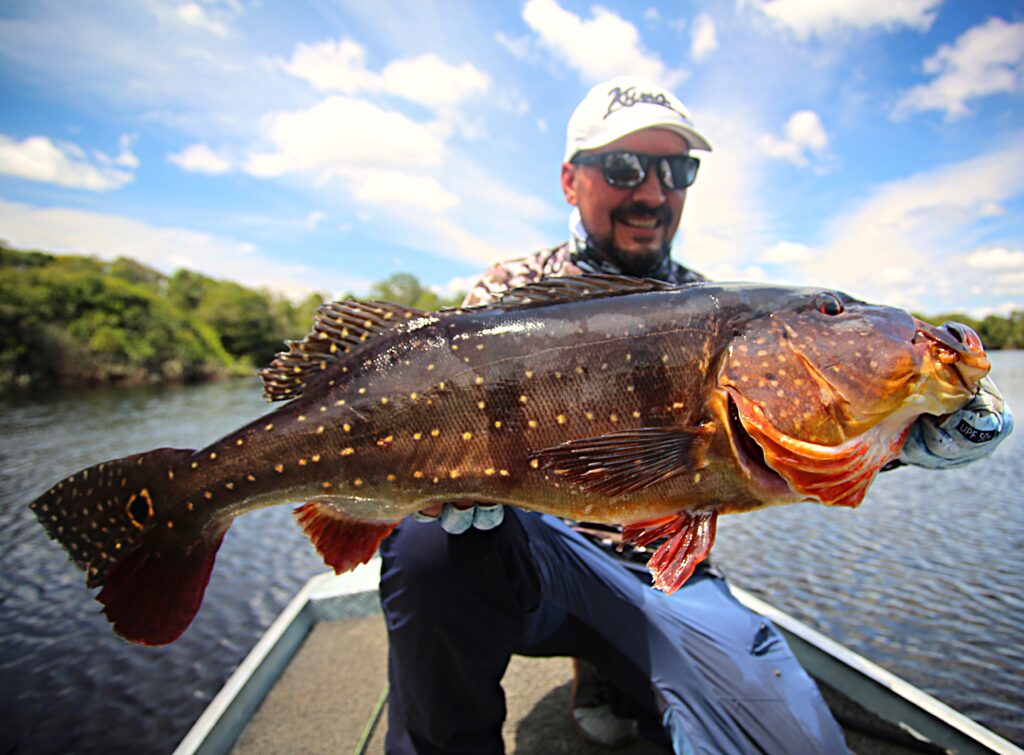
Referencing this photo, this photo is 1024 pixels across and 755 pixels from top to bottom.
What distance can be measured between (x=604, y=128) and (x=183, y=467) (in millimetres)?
3486

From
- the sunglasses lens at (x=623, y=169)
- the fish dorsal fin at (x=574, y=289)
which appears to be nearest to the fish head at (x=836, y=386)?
the fish dorsal fin at (x=574, y=289)

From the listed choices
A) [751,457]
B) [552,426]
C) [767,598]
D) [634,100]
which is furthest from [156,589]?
[767,598]

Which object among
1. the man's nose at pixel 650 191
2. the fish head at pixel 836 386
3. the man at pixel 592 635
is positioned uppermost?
the man's nose at pixel 650 191

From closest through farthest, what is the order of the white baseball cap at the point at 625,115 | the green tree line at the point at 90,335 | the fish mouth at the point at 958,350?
the fish mouth at the point at 958,350, the white baseball cap at the point at 625,115, the green tree line at the point at 90,335

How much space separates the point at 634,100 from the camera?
4.00m

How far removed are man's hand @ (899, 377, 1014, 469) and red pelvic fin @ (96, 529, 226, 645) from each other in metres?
3.14

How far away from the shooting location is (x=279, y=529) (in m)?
10.7

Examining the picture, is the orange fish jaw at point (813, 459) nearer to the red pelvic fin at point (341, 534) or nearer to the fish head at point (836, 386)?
the fish head at point (836, 386)

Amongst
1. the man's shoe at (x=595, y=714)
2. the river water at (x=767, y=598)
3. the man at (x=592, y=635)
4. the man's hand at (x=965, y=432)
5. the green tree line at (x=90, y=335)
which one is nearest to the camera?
the man's hand at (x=965, y=432)

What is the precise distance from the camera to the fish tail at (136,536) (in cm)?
229

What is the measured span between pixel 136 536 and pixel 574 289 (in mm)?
2183

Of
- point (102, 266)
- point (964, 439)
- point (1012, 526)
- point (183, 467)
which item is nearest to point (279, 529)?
point (183, 467)

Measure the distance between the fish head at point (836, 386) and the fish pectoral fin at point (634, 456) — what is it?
181 mm

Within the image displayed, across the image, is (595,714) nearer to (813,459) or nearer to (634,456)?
(634,456)
